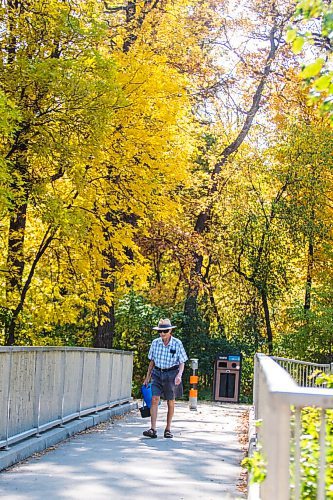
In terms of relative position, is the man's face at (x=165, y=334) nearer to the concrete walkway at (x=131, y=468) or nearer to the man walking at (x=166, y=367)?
the man walking at (x=166, y=367)

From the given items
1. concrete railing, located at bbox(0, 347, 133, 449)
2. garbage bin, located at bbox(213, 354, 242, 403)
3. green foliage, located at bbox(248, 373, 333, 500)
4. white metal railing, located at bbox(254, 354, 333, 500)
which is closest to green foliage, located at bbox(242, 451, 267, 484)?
green foliage, located at bbox(248, 373, 333, 500)

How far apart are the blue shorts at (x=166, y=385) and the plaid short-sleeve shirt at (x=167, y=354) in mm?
127

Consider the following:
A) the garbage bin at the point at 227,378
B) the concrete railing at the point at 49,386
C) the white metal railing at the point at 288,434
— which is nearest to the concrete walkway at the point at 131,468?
the concrete railing at the point at 49,386

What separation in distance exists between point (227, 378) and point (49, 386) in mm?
15352

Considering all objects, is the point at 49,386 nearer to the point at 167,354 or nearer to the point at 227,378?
the point at 167,354

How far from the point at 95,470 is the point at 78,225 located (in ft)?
20.7

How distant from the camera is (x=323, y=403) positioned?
11.1ft

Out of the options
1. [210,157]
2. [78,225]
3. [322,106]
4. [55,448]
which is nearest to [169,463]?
[55,448]

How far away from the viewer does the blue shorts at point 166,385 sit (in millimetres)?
14508

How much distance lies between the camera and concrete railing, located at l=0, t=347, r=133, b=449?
11156 mm

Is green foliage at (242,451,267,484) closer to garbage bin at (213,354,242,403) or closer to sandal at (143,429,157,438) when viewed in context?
sandal at (143,429,157,438)

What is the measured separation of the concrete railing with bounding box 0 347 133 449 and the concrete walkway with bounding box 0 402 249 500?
16.8 inches

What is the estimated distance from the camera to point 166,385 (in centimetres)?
1452

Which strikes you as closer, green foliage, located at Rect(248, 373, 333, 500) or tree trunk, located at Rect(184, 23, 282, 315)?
green foliage, located at Rect(248, 373, 333, 500)
